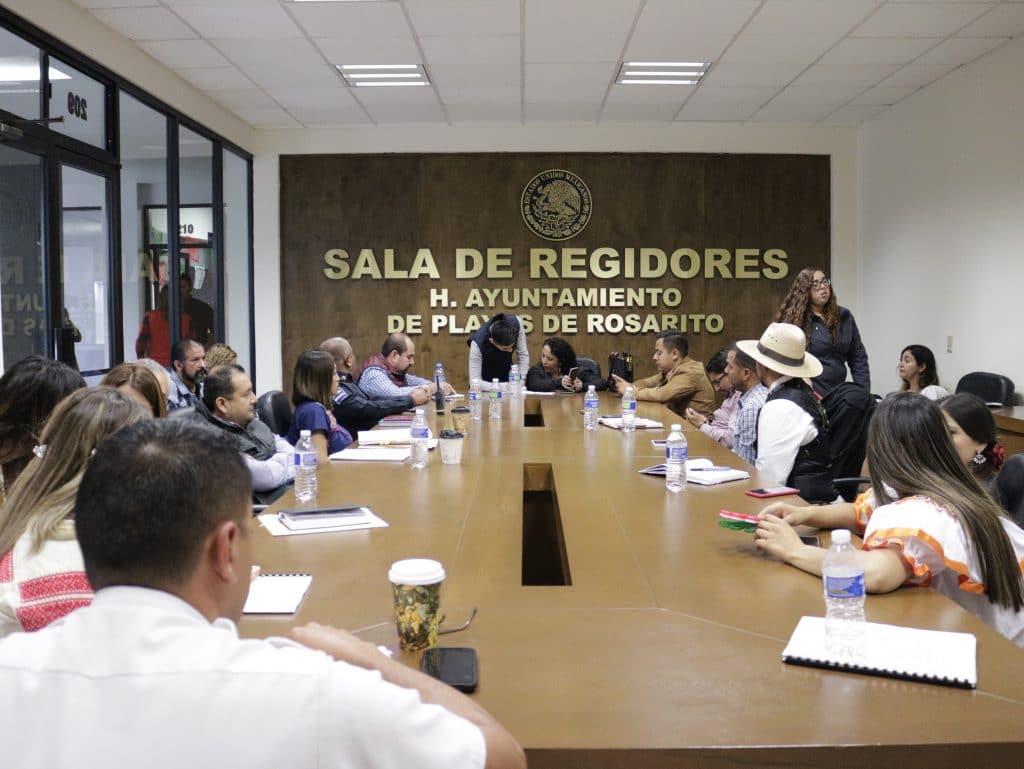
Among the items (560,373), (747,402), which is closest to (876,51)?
(560,373)

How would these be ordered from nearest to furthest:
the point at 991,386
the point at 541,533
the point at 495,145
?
1. the point at 541,533
2. the point at 991,386
3. the point at 495,145

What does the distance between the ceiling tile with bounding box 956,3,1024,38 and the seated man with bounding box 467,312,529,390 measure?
3.56m

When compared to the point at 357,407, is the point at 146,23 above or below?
above

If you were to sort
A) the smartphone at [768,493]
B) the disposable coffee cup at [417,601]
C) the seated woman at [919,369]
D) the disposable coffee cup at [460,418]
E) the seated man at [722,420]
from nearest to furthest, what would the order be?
the disposable coffee cup at [417,601] < the smartphone at [768,493] < the disposable coffee cup at [460,418] < the seated man at [722,420] < the seated woman at [919,369]

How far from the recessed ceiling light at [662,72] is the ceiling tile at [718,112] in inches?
30.3

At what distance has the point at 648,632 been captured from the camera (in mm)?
1792

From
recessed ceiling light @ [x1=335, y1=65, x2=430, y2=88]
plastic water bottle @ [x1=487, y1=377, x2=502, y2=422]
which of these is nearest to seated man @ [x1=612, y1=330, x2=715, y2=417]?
plastic water bottle @ [x1=487, y1=377, x2=502, y2=422]

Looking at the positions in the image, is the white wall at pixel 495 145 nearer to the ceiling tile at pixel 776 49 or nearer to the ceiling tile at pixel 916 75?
the ceiling tile at pixel 916 75

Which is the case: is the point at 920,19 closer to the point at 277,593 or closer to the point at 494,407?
the point at 494,407

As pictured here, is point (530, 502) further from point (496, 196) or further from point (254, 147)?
point (254, 147)

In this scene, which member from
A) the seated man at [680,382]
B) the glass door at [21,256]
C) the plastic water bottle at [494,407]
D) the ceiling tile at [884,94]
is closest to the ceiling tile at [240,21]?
the glass door at [21,256]

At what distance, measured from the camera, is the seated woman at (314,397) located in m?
4.36

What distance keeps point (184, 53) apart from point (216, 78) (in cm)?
65

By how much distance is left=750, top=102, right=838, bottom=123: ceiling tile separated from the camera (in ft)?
26.0
